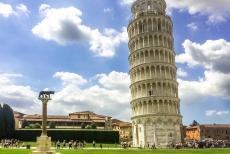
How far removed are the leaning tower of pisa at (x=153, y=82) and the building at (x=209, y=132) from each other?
232 feet

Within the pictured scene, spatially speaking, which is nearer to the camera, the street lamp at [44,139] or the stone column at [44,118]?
the street lamp at [44,139]

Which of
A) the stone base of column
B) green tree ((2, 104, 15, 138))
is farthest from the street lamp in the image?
green tree ((2, 104, 15, 138))

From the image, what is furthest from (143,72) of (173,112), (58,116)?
(58,116)

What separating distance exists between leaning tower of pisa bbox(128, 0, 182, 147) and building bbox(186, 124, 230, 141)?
70832 millimetres

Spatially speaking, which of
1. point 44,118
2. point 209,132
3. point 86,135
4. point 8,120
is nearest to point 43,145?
point 44,118

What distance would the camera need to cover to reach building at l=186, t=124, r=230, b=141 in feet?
502

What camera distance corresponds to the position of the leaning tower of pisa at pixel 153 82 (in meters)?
81.3

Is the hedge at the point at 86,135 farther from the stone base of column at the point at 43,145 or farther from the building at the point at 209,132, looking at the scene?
the building at the point at 209,132

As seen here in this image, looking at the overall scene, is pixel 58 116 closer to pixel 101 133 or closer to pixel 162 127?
pixel 101 133

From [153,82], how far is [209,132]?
81008 mm

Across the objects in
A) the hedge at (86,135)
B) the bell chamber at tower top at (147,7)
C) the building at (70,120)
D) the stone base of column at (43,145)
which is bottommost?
the stone base of column at (43,145)

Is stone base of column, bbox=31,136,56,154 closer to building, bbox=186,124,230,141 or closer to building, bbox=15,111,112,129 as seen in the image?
building, bbox=15,111,112,129

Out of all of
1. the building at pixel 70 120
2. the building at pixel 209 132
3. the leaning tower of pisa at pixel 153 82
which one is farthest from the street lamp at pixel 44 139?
the building at pixel 209 132

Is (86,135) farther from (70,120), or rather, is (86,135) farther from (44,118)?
Result: (44,118)
